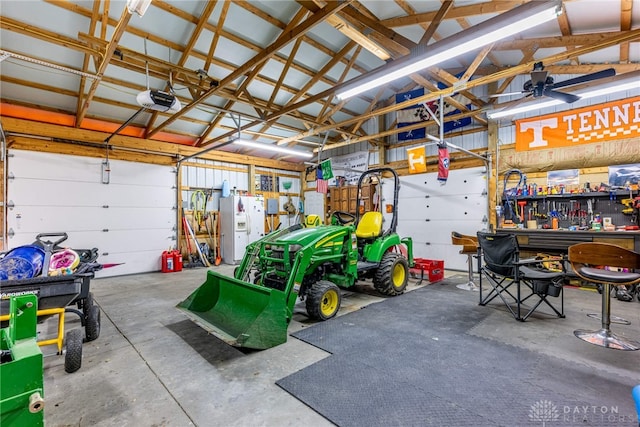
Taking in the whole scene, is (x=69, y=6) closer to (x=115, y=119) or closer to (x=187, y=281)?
(x=115, y=119)

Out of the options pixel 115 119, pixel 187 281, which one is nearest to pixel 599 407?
pixel 187 281

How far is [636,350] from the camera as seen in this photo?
2.63 m

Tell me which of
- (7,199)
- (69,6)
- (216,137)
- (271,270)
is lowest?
(271,270)

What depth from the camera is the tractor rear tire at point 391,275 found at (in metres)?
4.43

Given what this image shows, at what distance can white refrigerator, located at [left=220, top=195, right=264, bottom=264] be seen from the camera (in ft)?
26.8

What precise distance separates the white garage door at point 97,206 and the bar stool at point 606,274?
26.4 feet

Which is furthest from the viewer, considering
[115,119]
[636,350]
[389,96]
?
[389,96]

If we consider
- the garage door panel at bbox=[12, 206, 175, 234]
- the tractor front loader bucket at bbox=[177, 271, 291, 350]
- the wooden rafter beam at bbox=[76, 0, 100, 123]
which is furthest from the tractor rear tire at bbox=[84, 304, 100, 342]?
the garage door panel at bbox=[12, 206, 175, 234]

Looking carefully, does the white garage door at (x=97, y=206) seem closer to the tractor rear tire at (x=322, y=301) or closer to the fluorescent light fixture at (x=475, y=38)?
the tractor rear tire at (x=322, y=301)

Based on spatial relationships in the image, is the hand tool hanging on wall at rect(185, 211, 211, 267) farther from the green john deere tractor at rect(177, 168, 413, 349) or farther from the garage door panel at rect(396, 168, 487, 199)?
the garage door panel at rect(396, 168, 487, 199)

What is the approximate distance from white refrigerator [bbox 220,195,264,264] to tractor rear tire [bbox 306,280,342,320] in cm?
510

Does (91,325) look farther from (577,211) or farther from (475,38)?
(577,211)

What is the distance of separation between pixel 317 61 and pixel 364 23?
2.54 metres

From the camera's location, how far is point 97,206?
6.55 meters
